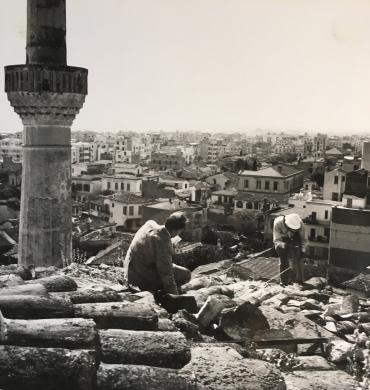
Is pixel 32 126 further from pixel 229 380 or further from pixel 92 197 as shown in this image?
pixel 92 197

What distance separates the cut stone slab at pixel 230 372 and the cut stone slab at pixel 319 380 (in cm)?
40

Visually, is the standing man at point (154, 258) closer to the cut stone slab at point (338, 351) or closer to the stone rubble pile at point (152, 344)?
the stone rubble pile at point (152, 344)

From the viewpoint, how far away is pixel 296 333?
481 cm

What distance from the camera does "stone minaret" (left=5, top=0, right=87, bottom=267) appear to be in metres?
8.26

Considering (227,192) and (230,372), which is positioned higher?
(230,372)

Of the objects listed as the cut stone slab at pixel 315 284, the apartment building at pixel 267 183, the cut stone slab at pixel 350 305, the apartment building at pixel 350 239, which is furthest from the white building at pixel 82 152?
the cut stone slab at pixel 350 305

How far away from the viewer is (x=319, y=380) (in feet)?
12.2

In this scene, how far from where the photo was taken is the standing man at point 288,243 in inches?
300

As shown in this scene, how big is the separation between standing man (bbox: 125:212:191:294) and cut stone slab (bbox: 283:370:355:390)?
1.47 meters

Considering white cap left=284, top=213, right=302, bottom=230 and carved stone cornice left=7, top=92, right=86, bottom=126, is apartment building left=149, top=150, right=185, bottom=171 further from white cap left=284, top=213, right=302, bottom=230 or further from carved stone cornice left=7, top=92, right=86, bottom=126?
Result: white cap left=284, top=213, right=302, bottom=230

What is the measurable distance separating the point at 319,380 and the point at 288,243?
4.00m

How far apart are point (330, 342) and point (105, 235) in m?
31.2

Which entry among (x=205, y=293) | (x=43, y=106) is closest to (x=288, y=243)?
(x=205, y=293)

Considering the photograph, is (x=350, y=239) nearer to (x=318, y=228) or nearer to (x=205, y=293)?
(x=318, y=228)
